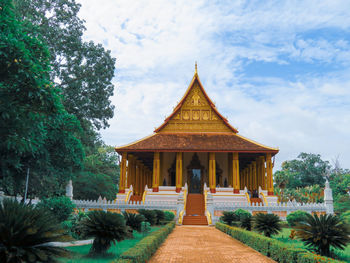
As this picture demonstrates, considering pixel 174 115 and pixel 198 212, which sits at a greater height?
pixel 174 115

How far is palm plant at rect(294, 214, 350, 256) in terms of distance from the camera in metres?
7.65

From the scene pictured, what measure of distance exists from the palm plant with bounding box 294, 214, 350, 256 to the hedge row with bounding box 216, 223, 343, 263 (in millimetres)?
788

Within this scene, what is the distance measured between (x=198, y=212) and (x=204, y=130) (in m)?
8.99

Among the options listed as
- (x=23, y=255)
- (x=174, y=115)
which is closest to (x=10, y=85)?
(x=23, y=255)

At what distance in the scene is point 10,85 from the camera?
8.64 meters

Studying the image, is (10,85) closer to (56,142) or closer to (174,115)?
(56,142)

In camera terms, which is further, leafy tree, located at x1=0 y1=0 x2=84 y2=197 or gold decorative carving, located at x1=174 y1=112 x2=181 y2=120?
gold decorative carving, located at x1=174 y1=112 x2=181 y2=120

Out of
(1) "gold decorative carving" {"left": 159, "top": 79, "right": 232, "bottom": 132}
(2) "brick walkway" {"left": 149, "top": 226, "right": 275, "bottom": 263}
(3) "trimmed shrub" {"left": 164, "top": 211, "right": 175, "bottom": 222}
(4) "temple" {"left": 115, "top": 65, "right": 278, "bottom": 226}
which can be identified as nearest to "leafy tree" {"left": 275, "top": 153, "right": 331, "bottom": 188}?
(4) "temple" {"left": 115, "top": 65, "right": 278, "bottom": 226}

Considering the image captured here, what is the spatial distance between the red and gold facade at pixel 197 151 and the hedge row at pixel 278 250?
1352 cm

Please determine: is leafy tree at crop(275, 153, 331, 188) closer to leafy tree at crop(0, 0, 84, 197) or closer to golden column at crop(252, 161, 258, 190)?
golden column at crop(252, 161, 258, 190)

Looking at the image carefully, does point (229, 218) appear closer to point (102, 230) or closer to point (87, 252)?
point (87, 252)

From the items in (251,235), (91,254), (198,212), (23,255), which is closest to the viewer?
(23,255)

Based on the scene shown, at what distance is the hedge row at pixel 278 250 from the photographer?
602 cm

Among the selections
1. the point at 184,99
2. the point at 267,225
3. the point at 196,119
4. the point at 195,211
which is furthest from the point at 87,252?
the point at 184,99
